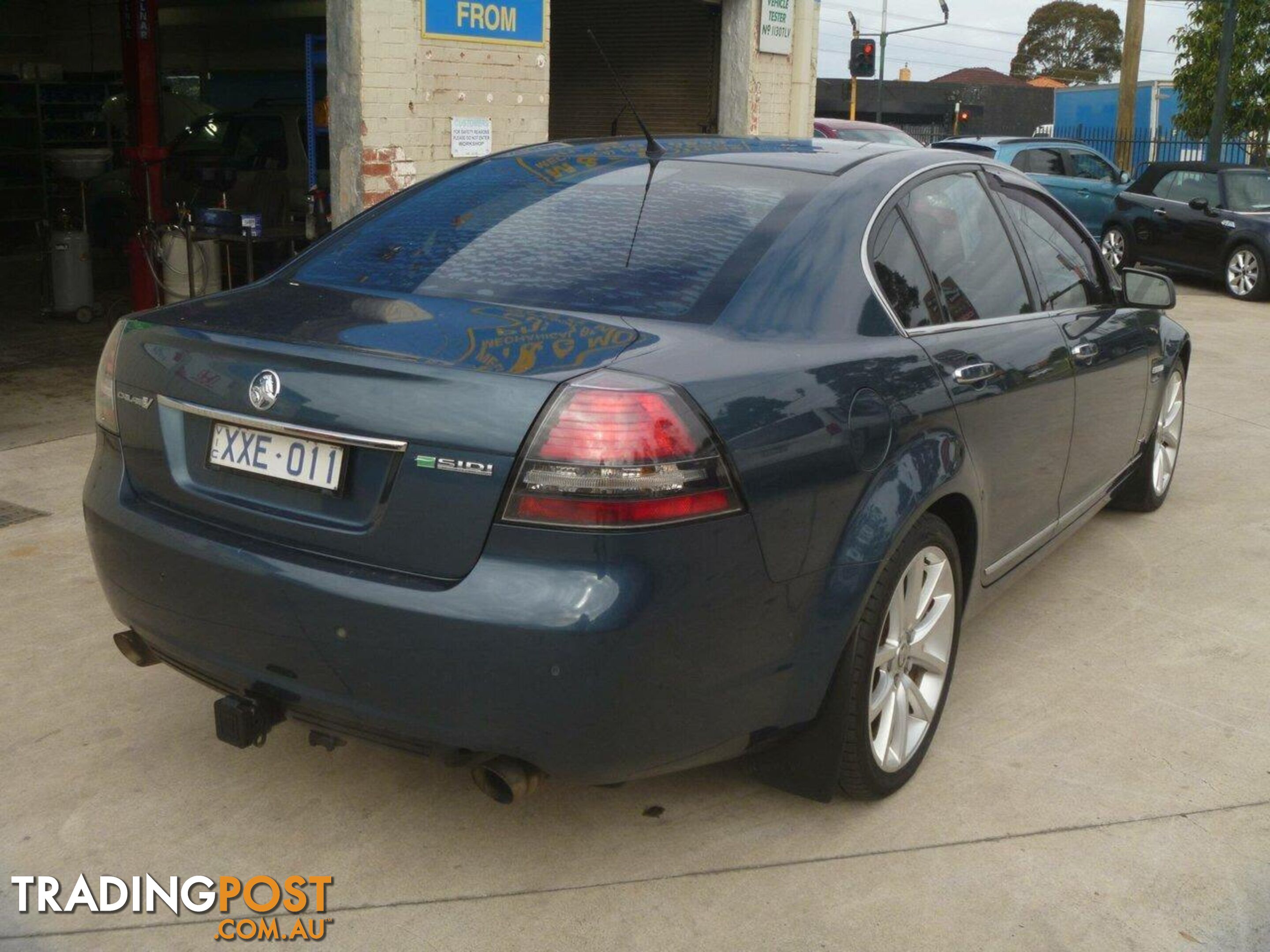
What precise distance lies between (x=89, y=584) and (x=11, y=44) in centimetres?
2286

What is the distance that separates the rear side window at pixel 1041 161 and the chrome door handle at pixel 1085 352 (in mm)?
13651

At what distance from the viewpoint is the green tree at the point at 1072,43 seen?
77.9 metres

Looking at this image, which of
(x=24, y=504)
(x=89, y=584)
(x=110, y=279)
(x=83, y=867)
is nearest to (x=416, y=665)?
(x=83, y=867)

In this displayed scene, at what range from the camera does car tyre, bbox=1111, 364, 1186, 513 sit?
18.3 ft

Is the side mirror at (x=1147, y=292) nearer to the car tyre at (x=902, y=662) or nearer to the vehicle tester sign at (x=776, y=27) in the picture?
the car tyre at (x=902, y=662)

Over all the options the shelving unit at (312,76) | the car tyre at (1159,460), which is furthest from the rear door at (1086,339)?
the shelving unit at (312,76)

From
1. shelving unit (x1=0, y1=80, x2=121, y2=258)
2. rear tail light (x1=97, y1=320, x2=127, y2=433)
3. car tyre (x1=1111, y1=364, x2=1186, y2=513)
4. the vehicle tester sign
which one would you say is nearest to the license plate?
rear tail light (x1=97, y1=320, x2=127, y2=433)

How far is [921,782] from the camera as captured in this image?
134 inches

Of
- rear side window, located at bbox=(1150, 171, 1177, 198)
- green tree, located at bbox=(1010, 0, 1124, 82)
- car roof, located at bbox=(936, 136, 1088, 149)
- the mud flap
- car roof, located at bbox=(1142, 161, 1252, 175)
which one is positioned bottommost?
the mud flap

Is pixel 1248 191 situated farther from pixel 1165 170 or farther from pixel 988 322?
pixel 988 322

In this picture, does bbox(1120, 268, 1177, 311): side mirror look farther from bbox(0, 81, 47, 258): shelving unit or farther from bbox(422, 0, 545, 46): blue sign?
bbox(0, 81, 47, 258): shelving unit

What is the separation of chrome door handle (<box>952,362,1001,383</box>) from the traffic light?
26.1 meters

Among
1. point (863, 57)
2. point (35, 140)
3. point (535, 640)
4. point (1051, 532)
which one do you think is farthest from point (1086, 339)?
point (863, 57)

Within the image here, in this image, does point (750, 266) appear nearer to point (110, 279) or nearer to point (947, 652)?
point (947, 652)
